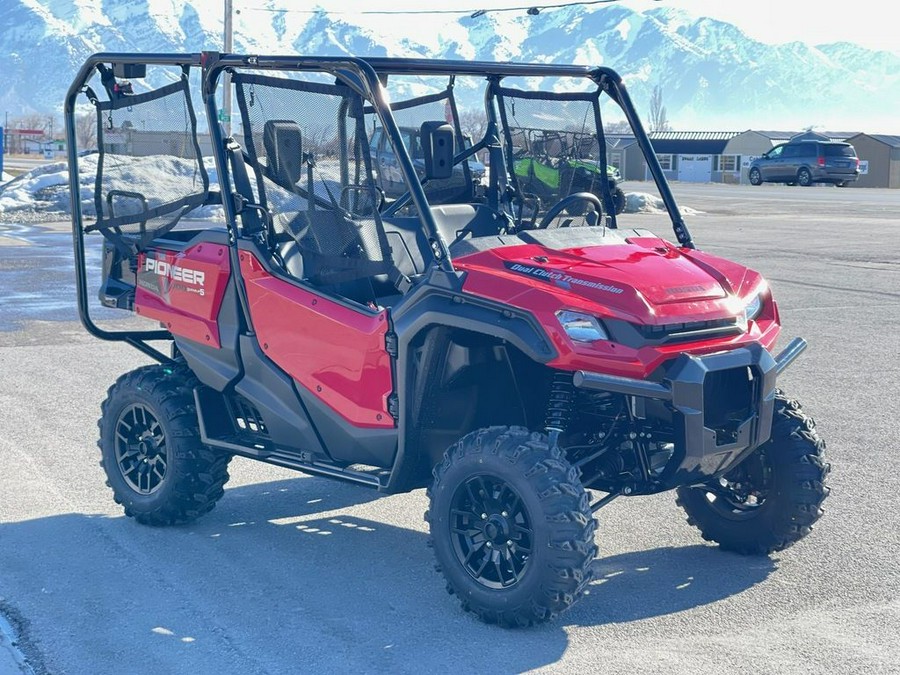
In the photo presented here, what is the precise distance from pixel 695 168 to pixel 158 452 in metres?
90.8

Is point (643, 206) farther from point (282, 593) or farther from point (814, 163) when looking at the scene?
point (282, 593)

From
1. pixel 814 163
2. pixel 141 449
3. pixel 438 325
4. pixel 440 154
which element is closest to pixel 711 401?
pixel 438 325

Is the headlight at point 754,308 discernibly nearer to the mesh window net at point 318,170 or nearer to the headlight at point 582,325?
the headlight at point 582,325

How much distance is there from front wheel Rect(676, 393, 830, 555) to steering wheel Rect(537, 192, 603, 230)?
4.10 ft

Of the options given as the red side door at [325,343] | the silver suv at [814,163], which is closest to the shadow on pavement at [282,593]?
the red side door at [325,343]

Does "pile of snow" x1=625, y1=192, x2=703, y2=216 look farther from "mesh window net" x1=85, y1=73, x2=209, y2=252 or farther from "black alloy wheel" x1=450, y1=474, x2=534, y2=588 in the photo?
"black alloy wheel" x1=450, y1=474, x2=534, y2=588

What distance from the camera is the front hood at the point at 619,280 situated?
15.6 feet

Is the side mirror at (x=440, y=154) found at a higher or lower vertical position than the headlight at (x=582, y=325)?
higher

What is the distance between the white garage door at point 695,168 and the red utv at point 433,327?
291ft

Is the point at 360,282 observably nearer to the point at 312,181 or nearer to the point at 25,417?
the point at 312,181

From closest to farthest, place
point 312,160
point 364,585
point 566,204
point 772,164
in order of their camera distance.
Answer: point 364,585 < point 312,160 < point 566,204 < point 772,164

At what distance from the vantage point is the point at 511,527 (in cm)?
482

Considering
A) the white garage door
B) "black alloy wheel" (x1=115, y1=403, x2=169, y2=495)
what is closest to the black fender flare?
"black alloy wheel" (x1=115, y1=403, x2=169, y2=495)

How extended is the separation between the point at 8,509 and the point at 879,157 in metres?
72.8
